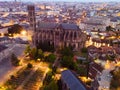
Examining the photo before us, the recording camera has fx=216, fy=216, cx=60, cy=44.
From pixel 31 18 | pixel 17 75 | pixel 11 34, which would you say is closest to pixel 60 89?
pixel 17 75

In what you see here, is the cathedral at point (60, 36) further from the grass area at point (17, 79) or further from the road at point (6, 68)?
the grass area at point (17, 79)

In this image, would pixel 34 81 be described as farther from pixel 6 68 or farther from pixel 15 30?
pixel 15 30

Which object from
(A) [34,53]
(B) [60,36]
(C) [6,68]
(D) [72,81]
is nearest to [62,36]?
(B) [60,36]

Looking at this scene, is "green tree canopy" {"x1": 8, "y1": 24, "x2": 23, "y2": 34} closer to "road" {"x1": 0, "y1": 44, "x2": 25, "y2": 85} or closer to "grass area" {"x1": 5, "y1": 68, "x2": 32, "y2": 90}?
"road" {"x1": 0, "y1": 44, "x2": 25, "y2": 85}

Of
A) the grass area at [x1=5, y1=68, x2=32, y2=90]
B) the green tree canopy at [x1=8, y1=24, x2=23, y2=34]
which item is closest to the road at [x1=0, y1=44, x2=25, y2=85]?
the grass area at [x1=5, y1=68, x2=32, y2=90]

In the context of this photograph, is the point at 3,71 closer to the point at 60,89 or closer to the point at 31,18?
the point at 60,89

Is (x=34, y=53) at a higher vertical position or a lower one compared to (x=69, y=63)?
higher

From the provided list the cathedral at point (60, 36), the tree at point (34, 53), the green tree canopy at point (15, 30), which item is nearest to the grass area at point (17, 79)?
the tree at point (34, 53)
